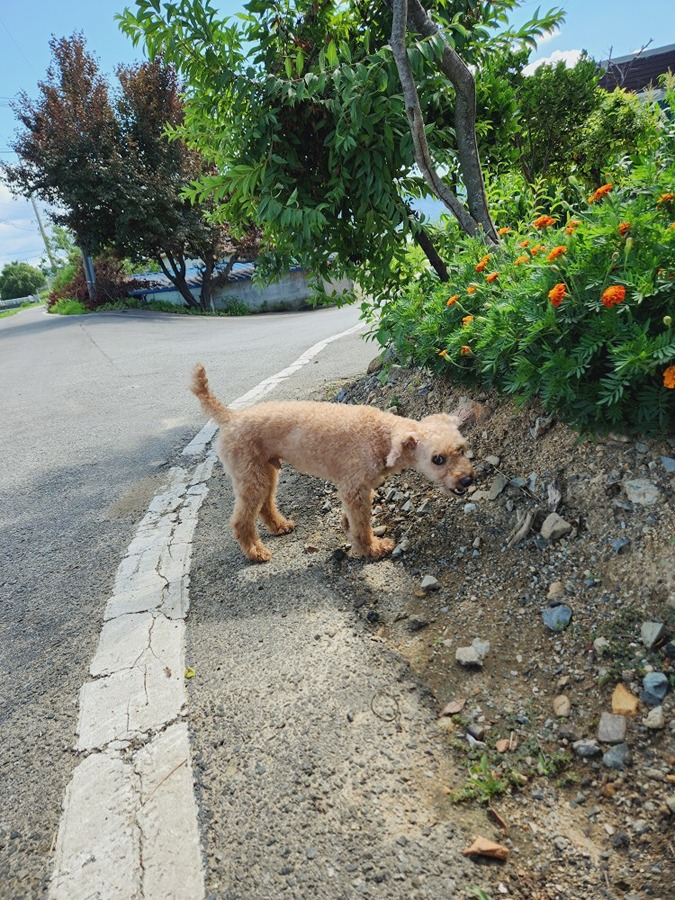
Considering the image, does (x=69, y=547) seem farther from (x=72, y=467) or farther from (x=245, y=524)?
(x=72, y=467)

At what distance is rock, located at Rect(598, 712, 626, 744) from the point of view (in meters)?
1.87

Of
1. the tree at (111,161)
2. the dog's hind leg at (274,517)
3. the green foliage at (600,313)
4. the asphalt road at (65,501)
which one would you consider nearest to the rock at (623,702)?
the green foliage at (600,313)

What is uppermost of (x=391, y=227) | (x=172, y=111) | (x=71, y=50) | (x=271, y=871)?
(x=71, y=50)

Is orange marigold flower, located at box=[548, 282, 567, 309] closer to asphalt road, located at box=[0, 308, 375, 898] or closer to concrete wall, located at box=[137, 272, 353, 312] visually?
asphalt road, located at box=[0, 308, 375, 898]

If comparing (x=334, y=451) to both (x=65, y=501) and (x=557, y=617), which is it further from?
(x=65, y=501)

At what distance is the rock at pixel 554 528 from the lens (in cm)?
263

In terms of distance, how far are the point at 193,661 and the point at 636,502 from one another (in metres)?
2.29

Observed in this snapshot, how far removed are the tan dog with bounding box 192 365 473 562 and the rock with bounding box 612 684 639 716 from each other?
1.30 metres

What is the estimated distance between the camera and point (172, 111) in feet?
72.1

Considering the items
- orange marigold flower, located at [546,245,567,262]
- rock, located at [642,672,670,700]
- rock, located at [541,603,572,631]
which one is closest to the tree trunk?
orange marigold flower, located at [546,245,567,262]

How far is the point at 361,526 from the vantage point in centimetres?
324

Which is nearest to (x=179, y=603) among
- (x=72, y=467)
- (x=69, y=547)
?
(x=69, y=547)

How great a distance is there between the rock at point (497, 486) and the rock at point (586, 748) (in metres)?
1.44

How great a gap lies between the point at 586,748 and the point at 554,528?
105 centimetres
